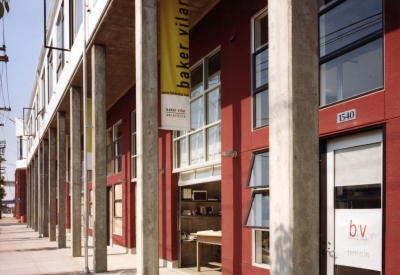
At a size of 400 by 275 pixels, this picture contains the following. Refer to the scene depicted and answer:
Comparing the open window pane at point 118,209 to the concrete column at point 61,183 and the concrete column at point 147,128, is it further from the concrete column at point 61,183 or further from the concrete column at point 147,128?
the concrete column at point 147,128

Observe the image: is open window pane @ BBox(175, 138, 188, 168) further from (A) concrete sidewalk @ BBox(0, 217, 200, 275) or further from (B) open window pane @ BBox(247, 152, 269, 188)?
(B) open window pane @ BBox(247, 152, 269, 188)

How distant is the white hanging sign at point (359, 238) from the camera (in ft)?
22.2

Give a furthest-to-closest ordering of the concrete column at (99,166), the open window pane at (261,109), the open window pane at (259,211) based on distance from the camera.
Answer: the concrete column at (99,166), the open window pane at (261,109), the open window pane at (259,211)

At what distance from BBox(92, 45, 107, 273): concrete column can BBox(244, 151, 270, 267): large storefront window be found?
552cm

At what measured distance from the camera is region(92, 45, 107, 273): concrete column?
1409 cm

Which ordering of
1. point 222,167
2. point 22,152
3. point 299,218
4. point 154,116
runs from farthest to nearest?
1. point 22,152
2. point 222,167
3. point 154,116
4. point 299,218

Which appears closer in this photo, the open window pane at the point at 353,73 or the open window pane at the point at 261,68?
the open window pane at the point at 353,73

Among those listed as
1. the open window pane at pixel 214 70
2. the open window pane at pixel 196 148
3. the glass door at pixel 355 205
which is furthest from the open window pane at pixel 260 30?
the open window pane at pixel 196 148

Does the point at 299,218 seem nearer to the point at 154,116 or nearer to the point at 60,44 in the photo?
the point at 154,116

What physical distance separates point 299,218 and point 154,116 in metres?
5.70

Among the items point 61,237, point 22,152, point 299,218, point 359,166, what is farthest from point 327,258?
point 22,152

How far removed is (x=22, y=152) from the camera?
63062mm

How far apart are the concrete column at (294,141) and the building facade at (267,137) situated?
0.01 m

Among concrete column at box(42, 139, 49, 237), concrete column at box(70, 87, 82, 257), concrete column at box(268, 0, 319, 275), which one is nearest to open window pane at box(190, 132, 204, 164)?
concrete column at box(70, 87, 82, 257)
